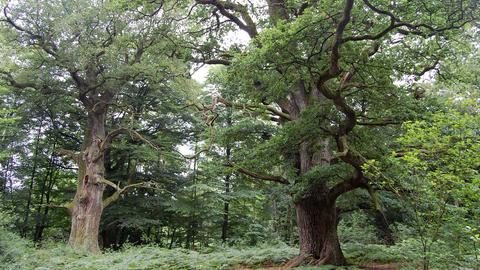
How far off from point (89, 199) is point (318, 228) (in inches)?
343

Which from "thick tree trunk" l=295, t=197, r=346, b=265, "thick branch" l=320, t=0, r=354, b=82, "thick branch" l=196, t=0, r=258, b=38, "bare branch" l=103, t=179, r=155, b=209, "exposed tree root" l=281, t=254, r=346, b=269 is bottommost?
"exposed tree root" l=281, t=254, r=346, b=269

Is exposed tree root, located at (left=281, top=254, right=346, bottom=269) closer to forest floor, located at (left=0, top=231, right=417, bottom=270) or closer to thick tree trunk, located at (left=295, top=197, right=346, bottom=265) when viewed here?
thick tree trunk, located at (left=295, top=197, right=346, bottom=265)

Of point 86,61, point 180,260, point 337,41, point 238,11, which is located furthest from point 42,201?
point 337,41

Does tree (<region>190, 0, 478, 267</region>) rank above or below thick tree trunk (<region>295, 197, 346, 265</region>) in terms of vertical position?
above

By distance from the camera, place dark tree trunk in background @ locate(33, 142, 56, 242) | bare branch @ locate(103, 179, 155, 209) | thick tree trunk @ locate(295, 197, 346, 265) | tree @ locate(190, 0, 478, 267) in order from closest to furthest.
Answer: tree @ locate(190, 0, 478, 267), thick tree trunk @ locate(295, 197, 346, 265), bare branch @ locate(103, 179, 155, 209), dark tree trunk in background @ locate(33, 142, 56, 242)

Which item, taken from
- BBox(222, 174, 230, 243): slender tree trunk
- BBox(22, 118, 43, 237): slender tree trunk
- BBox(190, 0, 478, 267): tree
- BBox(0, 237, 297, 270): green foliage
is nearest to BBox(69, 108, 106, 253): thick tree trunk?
BBox(0, 237, 297, 270): green foliage

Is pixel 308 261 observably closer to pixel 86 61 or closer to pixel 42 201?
pixel 86 61

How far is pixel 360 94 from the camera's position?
756 centimetres

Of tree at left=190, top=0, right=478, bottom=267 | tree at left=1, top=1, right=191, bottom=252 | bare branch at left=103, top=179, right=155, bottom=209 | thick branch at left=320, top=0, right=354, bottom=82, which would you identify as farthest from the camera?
bare branch at left=103, top=179, right=155, bottom=209

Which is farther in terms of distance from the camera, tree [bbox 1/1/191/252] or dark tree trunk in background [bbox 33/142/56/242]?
dark tree trunk in background [bbox 33/142/56/242]

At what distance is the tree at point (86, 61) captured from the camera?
12.3 metres

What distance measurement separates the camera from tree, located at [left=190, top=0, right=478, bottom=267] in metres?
5.71

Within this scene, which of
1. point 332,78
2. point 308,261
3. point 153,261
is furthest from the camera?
point 153,261

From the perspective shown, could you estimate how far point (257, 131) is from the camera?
9648mm
